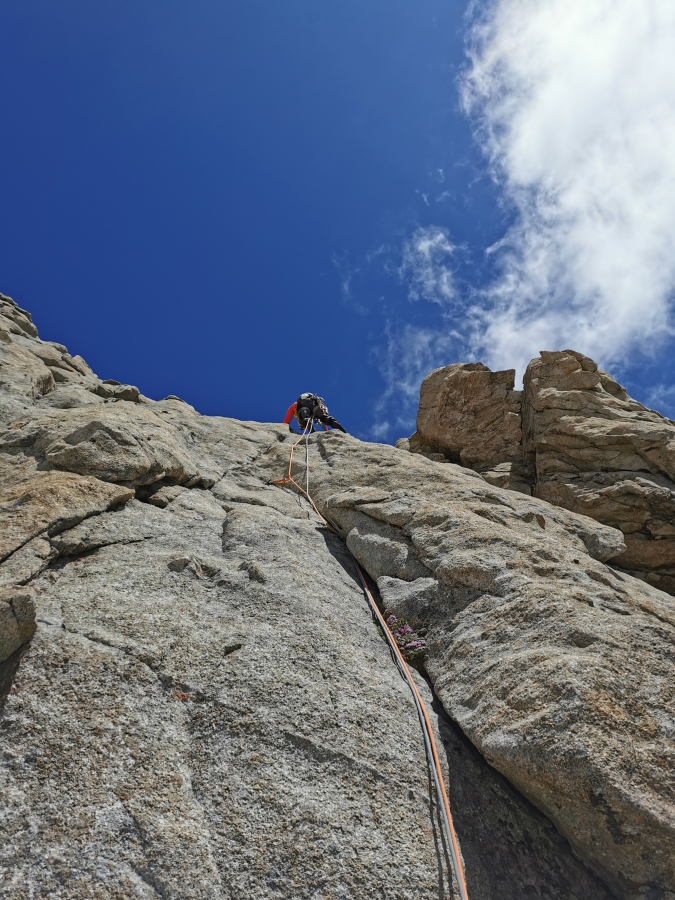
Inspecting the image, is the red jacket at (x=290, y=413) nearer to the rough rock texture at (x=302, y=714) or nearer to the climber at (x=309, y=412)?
the climber at (x=309, y=412)

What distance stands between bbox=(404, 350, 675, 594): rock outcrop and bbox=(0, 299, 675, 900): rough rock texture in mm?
9150

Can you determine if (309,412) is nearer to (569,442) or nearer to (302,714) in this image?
(569,442)

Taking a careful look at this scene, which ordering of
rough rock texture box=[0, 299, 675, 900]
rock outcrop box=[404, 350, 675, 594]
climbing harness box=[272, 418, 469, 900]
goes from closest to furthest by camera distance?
rough rock texture box=[0, 299, 675, 900] < climbing harness box=[272, 418, 469, 900] < rock outcrop box=[404, 350, 675, 594]

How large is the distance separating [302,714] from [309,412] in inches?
662

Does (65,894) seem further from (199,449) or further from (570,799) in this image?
(199,449)

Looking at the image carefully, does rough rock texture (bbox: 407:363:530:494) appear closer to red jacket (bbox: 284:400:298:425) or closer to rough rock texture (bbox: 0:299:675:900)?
red jacket (bbox: 284:400:298:425)

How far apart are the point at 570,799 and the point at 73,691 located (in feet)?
15.3

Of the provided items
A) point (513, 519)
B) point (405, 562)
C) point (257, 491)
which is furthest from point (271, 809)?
point (257, 491)

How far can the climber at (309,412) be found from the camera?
21.4m

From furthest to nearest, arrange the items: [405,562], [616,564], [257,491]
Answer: [616,564] < [257,491] < [405,562]

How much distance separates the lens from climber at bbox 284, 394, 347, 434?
2139 centimetres

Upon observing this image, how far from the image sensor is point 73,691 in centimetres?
475

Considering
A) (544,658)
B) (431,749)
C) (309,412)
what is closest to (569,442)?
(309,412)

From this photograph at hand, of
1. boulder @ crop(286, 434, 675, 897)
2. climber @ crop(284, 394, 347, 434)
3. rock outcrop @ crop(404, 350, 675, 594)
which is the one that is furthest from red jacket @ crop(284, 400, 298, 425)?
boulder @ crop(286, 434, 675, 897)
